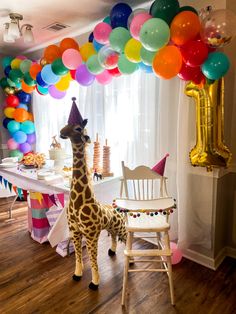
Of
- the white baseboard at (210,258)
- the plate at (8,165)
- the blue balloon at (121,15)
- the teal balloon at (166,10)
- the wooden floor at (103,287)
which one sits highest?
the blue balloon at (121,15)

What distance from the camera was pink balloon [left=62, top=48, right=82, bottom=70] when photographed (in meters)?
2.33

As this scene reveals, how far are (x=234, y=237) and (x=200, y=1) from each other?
2013mm

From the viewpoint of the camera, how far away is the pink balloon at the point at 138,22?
1.79m

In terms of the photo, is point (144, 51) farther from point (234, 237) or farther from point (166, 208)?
point (234, 237)

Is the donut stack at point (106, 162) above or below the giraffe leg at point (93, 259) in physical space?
above

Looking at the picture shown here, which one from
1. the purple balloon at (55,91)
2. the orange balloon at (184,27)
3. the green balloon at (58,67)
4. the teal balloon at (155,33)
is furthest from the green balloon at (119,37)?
the purple balloon at (55,91)

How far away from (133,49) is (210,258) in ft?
5.98

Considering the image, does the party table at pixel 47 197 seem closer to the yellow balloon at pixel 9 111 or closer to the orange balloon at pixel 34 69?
the orange balloon at pixel 34 69

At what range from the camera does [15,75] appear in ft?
11.0

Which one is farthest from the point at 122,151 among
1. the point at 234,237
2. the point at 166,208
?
the point at 234,237

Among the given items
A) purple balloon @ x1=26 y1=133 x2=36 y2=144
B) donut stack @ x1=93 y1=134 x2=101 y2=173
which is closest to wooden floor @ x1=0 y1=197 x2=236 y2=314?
donut stack @ x1=93 y1=134 x2=101 y2=173

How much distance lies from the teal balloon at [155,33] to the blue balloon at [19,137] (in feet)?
9.08

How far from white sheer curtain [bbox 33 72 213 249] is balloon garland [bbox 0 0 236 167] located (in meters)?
0.33

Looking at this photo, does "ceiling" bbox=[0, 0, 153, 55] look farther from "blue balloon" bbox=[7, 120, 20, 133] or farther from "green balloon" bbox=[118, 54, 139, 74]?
"blue balloon" bbox=[7, 120, 20, 133]
